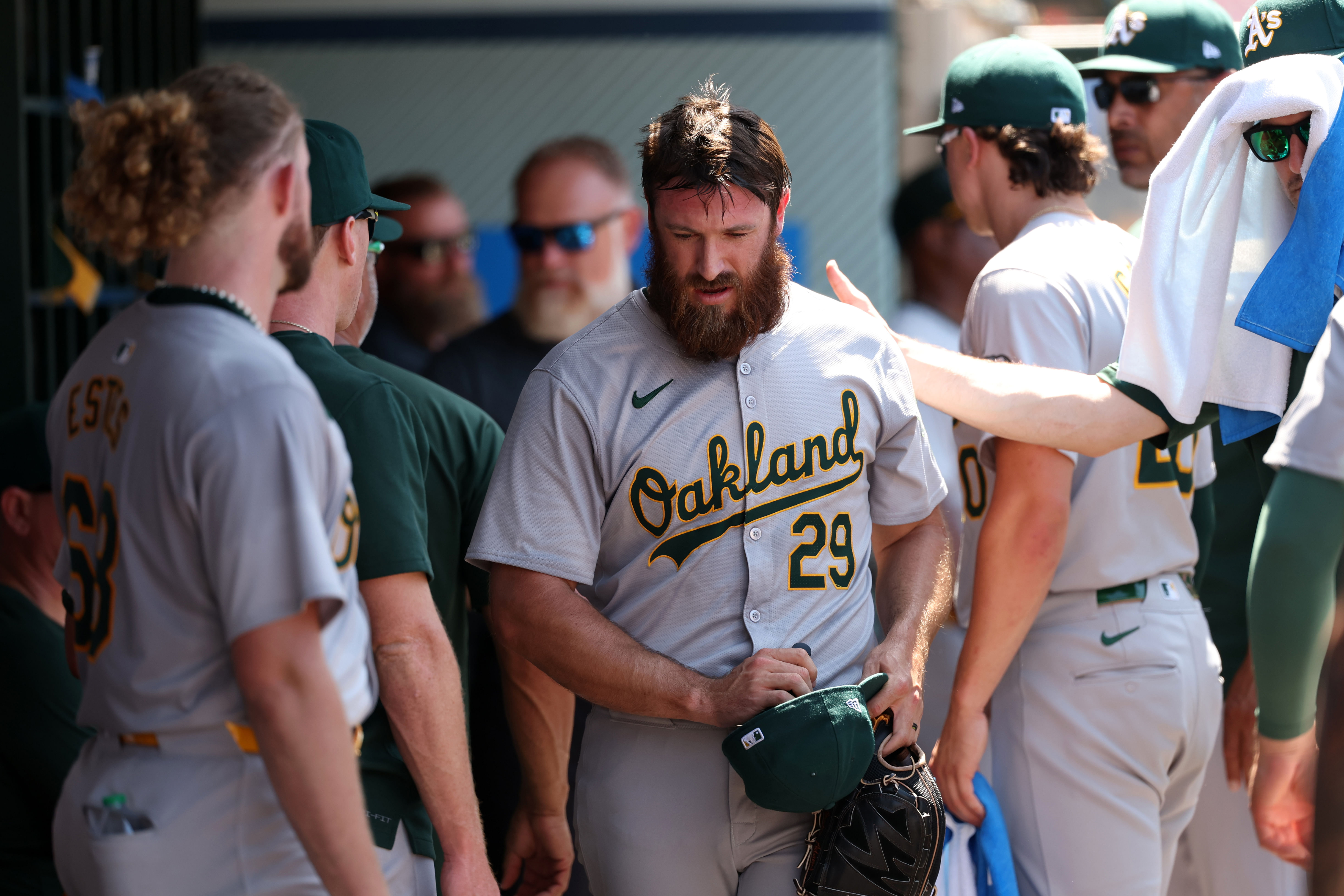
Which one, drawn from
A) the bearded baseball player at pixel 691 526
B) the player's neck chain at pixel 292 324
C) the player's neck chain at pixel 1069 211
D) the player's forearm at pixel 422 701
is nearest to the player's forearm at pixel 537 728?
the bearded baseball player at pixel 691 526

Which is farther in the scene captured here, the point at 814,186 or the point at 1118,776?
the point at 814,186

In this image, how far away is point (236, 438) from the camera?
1.51m

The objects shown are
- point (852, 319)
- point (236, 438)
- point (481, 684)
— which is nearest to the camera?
point (236, 438)

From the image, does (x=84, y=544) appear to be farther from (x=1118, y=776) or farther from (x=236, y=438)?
(x=1118, y=776)

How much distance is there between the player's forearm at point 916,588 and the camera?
93.6 inches

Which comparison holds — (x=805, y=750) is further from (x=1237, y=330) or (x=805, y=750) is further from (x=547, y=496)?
(x=1237, y=330)

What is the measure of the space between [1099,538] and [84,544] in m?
2.04

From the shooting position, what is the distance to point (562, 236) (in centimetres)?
448

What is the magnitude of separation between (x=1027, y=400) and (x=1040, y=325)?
0.79 feet

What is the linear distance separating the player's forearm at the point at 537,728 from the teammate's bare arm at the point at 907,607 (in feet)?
2.23

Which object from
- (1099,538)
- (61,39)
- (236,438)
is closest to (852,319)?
(1099,538)

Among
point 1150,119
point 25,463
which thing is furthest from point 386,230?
point 1150,119

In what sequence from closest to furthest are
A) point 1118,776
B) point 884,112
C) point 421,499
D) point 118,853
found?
1. point 118,853
2. point 421,499
3. point 1118,776
4. point 884,112

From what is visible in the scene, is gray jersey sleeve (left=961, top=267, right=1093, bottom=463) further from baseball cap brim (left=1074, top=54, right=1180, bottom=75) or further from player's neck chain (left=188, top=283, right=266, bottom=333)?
player's neck chain (left=188, top=283, right=266, bottom=333)
